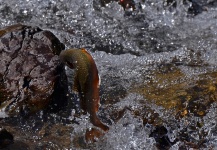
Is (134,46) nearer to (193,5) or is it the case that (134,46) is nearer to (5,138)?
(193,5)

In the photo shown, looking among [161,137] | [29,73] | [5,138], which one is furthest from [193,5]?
[5,138]

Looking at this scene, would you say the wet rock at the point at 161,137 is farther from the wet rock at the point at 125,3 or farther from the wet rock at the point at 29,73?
the wet rock at the point at 125,3

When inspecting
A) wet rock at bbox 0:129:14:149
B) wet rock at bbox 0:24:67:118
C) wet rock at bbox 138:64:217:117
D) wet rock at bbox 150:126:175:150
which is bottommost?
wet rock at bbox 150:126:175:150

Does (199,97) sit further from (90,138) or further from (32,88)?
(32,88)

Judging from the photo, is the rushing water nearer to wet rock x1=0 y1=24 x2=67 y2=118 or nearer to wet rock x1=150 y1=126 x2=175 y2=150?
wet rock x1=150 y1=126 x2=175 y2=150

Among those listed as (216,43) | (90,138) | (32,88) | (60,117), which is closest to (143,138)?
(90,138)

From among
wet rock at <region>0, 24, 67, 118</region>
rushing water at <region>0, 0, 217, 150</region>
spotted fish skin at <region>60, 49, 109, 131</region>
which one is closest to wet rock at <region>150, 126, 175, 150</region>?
rushing water at <region>0, 0, 217, 150</region>

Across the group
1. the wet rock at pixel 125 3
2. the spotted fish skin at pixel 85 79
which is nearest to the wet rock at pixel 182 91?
the spotted fish skin at pixel 85 79
